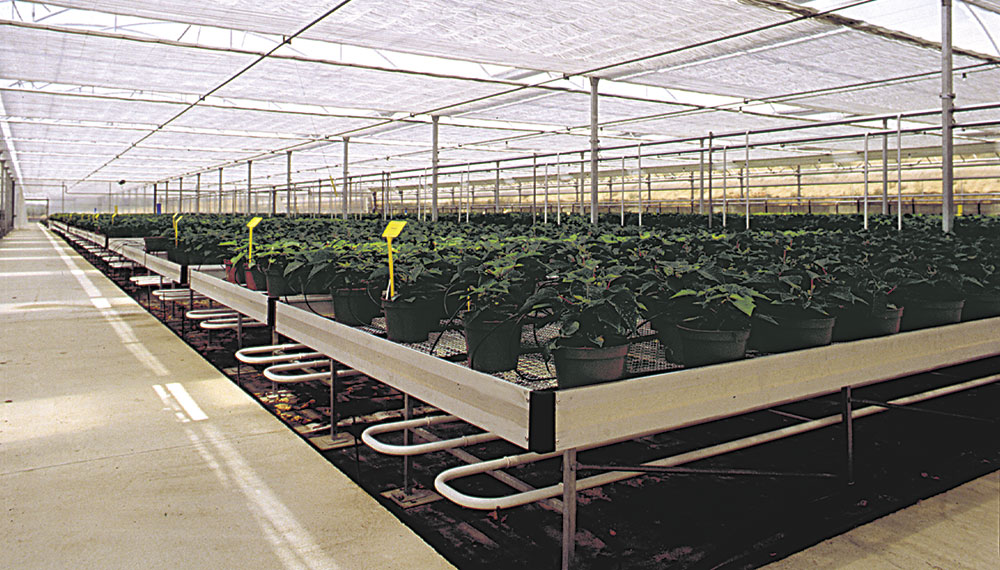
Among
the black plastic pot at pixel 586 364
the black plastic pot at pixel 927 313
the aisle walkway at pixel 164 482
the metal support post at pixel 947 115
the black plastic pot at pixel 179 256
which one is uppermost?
the metal support post at pixel 947 115

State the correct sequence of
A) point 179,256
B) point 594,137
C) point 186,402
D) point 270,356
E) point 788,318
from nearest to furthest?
point 788,318
point 270,356
point 186,402
point 179,256
point 594,137

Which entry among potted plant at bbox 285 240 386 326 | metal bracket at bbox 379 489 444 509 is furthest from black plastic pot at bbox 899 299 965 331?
potted plant at bbox 285 240 386 326

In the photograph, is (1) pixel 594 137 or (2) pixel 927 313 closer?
(2) pixel 927 313

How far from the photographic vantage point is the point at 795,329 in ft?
7.84

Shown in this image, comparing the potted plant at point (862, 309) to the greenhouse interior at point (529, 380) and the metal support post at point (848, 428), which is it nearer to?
the greenhouse interior at point (529, 380)

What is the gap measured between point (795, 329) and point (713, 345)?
38cm

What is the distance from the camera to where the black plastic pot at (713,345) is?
2203 mm

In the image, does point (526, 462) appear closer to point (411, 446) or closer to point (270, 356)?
point (411, 446)

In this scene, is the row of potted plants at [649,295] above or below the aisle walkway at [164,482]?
above

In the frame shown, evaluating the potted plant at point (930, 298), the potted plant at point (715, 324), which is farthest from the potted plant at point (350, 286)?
the potted plant at point (930, 298)

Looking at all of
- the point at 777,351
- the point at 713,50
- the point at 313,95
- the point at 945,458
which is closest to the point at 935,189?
the point at 713,50

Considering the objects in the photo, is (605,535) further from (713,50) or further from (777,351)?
(713,50)

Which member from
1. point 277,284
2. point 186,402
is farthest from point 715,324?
point 186,402

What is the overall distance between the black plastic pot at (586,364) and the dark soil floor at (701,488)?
2.45 feet
